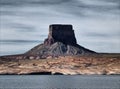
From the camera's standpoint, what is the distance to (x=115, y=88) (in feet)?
458

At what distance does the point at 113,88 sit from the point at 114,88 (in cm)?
34

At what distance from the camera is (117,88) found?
456ft

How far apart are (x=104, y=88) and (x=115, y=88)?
3907 mm

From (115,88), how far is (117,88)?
41.1 inches

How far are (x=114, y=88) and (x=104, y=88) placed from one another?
353cm

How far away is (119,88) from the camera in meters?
139

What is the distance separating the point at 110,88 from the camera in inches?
5507

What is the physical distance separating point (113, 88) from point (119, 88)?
212cm

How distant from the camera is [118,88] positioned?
455 ft

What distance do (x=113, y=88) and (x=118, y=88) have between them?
199 centimetres

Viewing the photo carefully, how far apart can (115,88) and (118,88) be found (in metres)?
1.34

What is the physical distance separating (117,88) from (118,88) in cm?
35

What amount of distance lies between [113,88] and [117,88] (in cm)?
166
